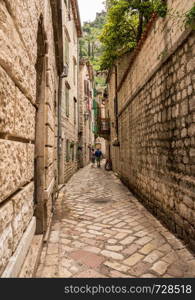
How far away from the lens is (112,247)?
3.38 metres

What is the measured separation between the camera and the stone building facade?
337 centimetres

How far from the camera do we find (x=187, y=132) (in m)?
3.44

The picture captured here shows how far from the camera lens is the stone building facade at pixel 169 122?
3365 mm

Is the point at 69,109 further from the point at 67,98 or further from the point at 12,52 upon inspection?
the point at 12,52

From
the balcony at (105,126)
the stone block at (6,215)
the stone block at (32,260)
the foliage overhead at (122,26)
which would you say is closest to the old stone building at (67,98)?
the foliage overhead at (122,26)

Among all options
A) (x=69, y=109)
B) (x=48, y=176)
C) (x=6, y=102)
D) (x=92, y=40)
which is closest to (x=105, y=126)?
(x=69, y=109)

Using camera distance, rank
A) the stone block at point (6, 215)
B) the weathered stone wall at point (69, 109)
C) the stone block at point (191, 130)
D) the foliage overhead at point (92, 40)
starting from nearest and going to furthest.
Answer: the stone block at point (6, 215) → the stone block at point (191, 130) → the weathered stone wall at point (69, 109) → the foliage overhead at point (92, 40)

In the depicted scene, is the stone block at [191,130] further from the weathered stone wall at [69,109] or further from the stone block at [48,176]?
the weathered stone wall at [69,109]

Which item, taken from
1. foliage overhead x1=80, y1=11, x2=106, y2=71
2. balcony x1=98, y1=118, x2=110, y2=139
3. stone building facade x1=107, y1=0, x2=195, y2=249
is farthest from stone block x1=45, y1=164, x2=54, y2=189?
foliage overhead x1=80, y1=11, x2=106, y2=71

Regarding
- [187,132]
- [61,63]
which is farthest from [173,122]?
[61,63]

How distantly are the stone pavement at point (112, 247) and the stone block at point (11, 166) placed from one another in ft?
4.91

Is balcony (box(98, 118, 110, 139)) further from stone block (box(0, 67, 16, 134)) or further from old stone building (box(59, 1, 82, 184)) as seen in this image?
stone block (box(0, 67, 16, 134))

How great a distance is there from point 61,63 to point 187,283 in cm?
729

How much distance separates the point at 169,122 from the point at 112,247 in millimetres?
2639
